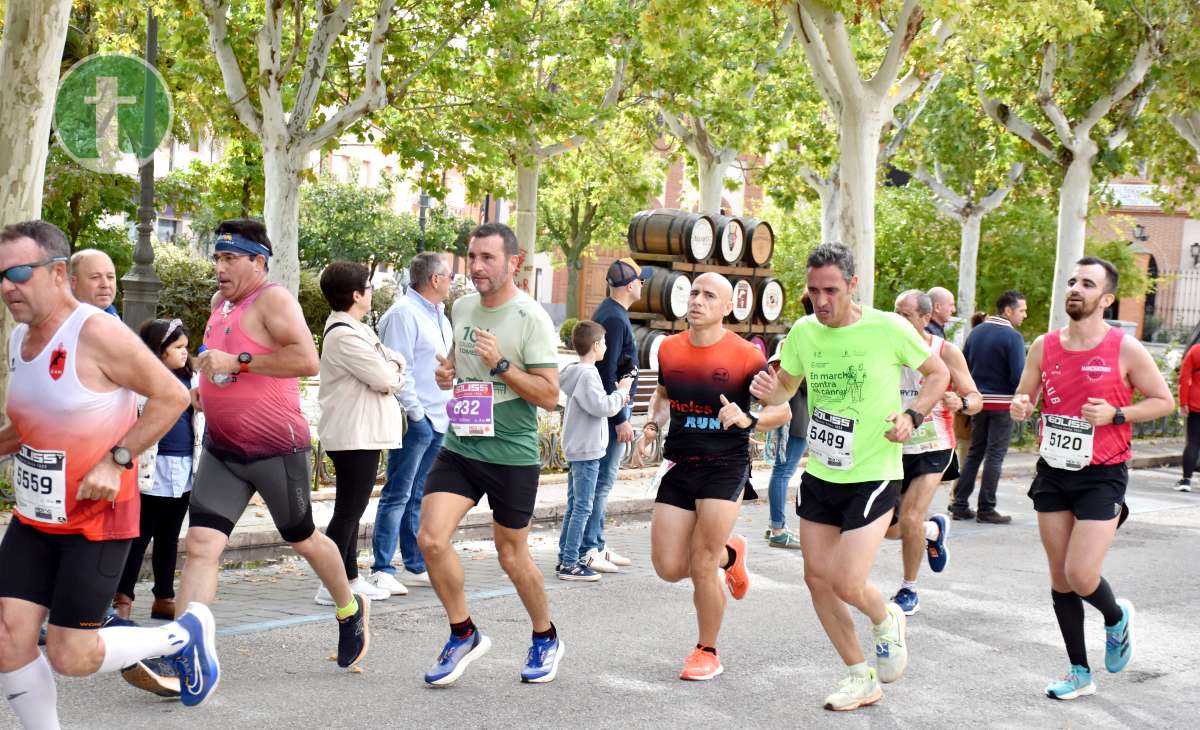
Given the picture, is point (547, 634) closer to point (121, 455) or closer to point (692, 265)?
point (121, 455)

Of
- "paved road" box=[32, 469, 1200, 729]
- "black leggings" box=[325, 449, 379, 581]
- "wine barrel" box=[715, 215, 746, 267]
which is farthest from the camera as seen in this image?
"wine barrel" box=[715, 215, 746, 267]

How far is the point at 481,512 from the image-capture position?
429 inches

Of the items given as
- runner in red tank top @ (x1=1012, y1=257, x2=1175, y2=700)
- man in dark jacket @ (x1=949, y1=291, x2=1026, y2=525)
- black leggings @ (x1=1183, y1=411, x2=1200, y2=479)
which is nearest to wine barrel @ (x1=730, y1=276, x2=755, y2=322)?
black leggings @ (x1=1183, y1=411, x2=1200, y2=479)

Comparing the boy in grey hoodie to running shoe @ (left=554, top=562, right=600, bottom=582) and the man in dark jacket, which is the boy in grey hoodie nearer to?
running shoe @ (left=554, top=562, right=600, bottom=582)

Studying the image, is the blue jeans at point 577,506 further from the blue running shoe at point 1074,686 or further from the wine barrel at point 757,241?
the wine barrel at point 757,241

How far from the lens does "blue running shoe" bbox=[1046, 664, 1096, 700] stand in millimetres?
6559

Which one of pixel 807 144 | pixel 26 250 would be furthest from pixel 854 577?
pixel 807 144

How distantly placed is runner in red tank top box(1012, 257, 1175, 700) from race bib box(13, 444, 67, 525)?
13.9 ft

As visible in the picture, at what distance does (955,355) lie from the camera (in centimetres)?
801

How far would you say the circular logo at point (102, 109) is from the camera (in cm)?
1862

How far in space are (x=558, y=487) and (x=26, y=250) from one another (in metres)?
8.50

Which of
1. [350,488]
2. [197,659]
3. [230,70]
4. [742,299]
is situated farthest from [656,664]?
[742,299]

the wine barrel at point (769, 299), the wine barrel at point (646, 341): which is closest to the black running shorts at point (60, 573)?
the wine barrel at point (646, 341)

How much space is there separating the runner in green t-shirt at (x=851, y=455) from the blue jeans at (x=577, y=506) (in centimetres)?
283
